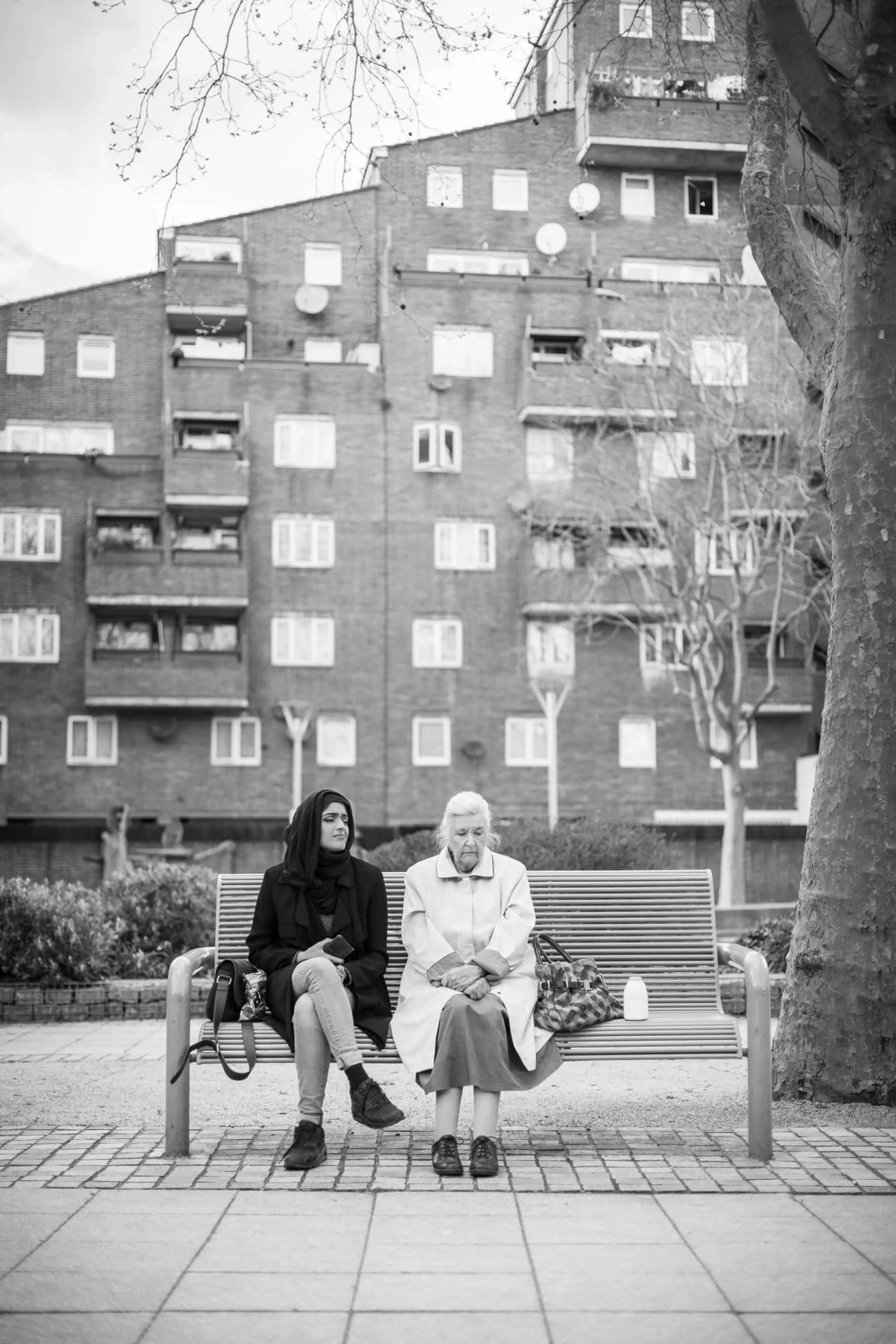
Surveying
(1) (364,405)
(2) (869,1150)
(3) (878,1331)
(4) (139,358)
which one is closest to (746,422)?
(1) (364,405)

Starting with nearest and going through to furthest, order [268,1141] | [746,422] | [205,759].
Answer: [268,1141] → [746,422] → [205,759]

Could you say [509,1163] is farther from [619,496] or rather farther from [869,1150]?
[619,496]

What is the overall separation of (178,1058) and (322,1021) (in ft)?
2.06

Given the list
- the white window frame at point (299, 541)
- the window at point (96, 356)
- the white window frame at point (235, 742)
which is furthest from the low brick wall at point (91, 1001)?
the window at point (96, 356)

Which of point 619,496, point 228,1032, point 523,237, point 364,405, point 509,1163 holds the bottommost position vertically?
point 509,1163

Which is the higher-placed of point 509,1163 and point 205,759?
point 205,759

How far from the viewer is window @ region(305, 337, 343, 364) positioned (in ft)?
163

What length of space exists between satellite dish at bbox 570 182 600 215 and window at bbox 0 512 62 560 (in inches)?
708

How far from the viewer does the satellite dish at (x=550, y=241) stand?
49.8m

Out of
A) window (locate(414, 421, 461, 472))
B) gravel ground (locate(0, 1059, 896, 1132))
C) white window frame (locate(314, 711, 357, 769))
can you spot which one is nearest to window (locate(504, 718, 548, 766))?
white window frame (locate(314, 711, 357, 769))

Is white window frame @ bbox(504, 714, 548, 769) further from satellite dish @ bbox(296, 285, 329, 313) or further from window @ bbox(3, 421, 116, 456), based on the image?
window @ bbox(3, 421, 116, 456)

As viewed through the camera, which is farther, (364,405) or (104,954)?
(364,405)

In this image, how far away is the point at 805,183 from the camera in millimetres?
9844

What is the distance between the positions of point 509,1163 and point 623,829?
9.95 meters
